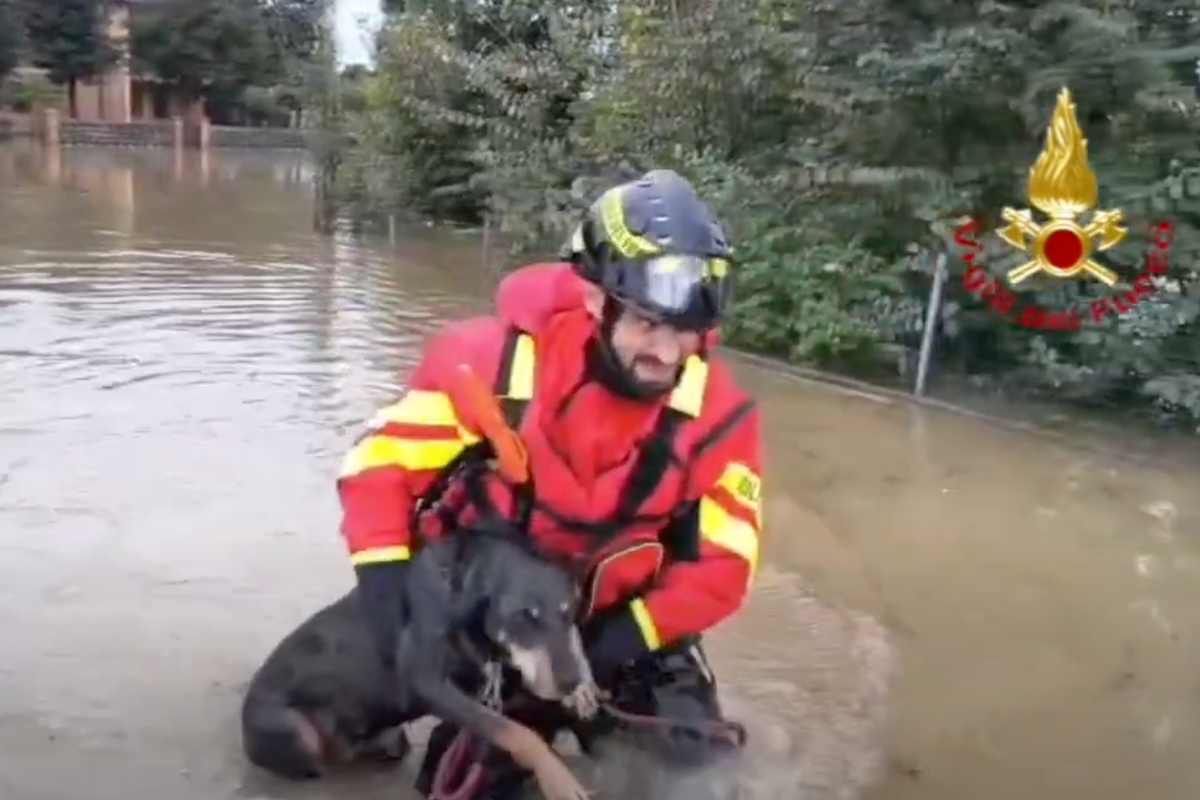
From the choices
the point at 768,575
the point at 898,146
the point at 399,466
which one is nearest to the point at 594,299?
the point at 399,466

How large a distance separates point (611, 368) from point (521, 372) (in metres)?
0.19

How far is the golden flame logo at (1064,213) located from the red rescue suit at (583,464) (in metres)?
4.98

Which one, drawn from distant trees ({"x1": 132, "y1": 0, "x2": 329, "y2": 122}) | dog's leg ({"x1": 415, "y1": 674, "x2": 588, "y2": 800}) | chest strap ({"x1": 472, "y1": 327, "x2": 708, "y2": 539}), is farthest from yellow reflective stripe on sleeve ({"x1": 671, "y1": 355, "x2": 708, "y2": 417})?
distant trees ({"x1": 132, "y1": 0, "x2": 329, "y2": 122})

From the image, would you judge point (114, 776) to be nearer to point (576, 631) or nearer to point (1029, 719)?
point (576, 631)

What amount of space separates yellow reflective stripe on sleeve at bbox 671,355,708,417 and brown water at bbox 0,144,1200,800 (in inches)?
50.7

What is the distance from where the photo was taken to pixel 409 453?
11.6 feet

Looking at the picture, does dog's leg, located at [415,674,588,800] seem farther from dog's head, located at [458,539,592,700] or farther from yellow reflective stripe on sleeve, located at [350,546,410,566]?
yellow reflective stripe on sleeve, located at [350,546,410,566]

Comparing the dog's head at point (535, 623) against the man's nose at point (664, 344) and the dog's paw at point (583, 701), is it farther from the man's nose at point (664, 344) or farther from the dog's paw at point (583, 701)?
the man's nose at point (664, 344)

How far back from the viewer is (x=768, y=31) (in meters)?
10.8

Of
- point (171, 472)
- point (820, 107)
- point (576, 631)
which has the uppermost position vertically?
point (820, 107)

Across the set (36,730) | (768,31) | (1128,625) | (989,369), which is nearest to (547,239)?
(768,31)

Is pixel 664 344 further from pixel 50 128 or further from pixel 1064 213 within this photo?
pixel 50 128

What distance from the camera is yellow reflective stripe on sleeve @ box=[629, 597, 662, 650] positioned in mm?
3668

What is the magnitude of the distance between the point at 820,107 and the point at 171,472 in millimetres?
4843
